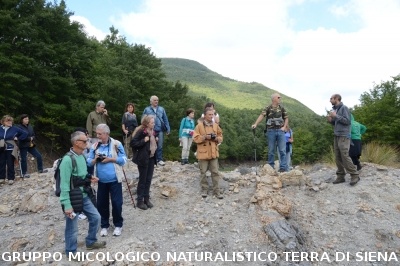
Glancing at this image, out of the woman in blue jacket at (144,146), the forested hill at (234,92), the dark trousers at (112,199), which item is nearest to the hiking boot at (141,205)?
the woman in blue jacket at (144,146)

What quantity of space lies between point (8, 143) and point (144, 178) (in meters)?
5.47

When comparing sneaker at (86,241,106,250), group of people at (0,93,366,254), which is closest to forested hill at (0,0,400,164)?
group of people at (0,93,366,254)

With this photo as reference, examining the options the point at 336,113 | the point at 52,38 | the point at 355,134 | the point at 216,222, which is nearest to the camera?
the point at 216,222

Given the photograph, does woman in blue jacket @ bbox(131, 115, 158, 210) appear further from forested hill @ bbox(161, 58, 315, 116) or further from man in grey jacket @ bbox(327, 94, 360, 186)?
forested hill @ bbox(161, 58, 315, 116)

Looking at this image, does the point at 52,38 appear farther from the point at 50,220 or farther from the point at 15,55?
the point at 50,220

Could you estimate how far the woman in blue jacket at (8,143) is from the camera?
945 centimetres

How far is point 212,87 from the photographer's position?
172m

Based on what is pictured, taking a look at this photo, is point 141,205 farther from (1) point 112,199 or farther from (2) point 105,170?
(2) point 105,170

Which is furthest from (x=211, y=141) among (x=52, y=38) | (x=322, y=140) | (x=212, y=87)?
(x=212, y=87)

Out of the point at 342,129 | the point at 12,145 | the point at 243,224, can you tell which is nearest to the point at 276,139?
the point at 342,129

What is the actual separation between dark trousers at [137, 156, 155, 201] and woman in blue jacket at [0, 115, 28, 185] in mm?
5167

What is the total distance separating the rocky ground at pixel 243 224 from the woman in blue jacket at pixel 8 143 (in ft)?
4.75

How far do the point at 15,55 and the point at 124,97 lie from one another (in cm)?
837

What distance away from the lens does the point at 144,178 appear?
677 centimetres
